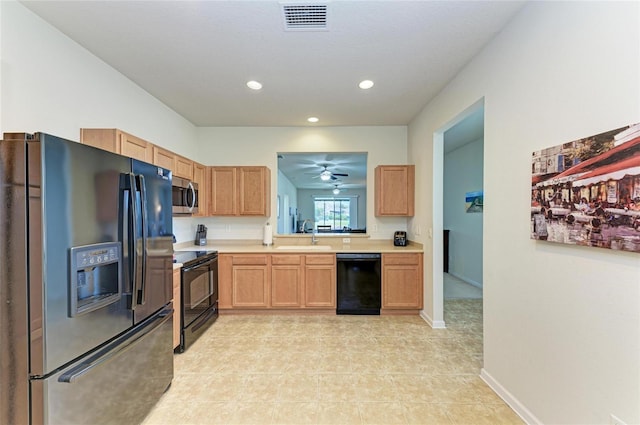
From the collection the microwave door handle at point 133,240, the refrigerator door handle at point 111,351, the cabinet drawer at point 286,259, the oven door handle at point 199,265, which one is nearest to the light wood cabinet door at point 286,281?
the cabinet drawer at point 286,259

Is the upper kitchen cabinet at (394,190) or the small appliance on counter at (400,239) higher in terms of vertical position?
the upper kitchen cabinet at (394,190)

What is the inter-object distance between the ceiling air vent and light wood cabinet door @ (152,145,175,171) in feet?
5.91

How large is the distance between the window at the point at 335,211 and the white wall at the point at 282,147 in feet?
27.4

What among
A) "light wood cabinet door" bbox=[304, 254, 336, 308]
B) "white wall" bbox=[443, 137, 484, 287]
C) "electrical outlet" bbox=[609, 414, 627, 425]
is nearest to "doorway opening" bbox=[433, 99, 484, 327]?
"white wall" bbox=[443, 137, 484, 287]

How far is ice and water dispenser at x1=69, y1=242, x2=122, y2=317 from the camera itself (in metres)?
1.37

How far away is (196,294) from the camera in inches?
123

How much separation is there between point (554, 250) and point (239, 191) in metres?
3.74

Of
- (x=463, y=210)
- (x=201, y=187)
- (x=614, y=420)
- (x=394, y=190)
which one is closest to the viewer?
(x=614, y=420)

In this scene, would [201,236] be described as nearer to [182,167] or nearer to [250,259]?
[250,259]

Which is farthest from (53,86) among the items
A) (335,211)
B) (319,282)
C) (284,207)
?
(335,211)

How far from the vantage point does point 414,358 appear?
2.68 meters

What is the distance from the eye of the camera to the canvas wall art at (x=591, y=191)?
122 centimetres

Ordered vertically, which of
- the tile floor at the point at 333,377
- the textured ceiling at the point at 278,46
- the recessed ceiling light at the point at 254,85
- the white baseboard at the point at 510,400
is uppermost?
the textured ceiling at the point at 278,46

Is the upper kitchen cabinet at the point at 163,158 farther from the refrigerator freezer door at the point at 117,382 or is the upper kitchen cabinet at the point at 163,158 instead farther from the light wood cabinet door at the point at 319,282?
the light wood cabinet door at the point at 319,282
